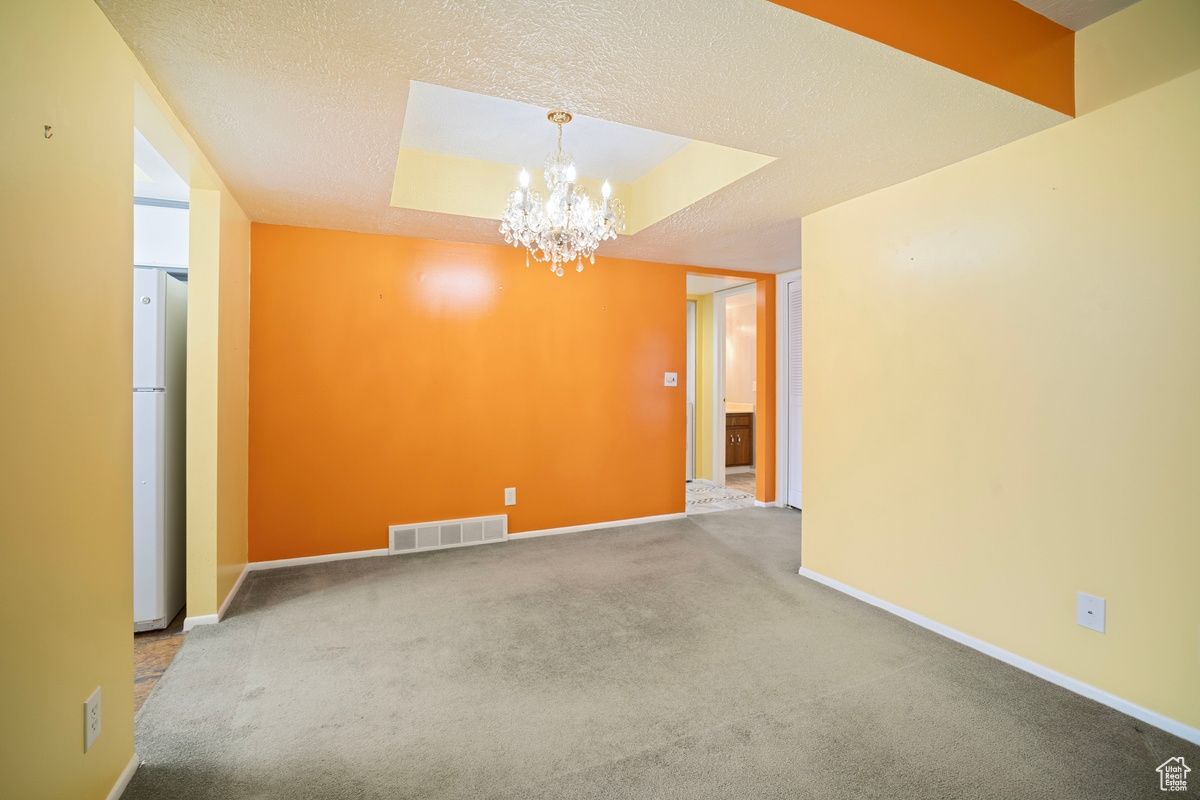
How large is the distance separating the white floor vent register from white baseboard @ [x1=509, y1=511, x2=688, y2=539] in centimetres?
16

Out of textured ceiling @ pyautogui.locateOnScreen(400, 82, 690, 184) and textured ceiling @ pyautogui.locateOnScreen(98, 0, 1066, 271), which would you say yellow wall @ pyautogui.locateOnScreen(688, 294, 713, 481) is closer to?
textured ceiling @ pyautogui.locateOnScreen(400, 82, 690, 184)

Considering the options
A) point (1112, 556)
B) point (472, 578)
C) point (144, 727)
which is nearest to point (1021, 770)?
point (1112, 556)

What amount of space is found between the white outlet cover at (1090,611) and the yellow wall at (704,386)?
Result: 4.44 meters

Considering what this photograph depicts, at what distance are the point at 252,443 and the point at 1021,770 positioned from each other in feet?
13.6

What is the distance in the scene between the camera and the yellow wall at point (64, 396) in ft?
3.66

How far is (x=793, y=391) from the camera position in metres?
5.19

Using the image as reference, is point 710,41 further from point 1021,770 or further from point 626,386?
point 626,386

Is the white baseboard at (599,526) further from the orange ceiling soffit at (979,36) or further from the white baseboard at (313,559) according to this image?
the orange ceiling soffit at (979,36)

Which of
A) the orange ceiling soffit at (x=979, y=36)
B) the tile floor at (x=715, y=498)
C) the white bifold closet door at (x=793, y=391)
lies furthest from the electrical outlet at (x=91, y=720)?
the white bifold closet door at (x=793, y=391)

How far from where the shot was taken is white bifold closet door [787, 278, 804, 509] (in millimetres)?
5109

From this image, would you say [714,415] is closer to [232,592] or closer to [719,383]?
[719,383]

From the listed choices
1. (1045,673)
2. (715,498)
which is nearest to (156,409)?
(1045,673)

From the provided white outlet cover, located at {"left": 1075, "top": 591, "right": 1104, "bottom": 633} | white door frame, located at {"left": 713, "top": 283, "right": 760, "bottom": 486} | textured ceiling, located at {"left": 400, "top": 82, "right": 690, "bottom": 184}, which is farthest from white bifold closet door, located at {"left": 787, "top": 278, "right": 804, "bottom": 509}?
white outlet cover, located at {"left": 1075, "top": 591, "right": 1104, "bottom": 633}

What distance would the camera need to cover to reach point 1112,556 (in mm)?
2008
